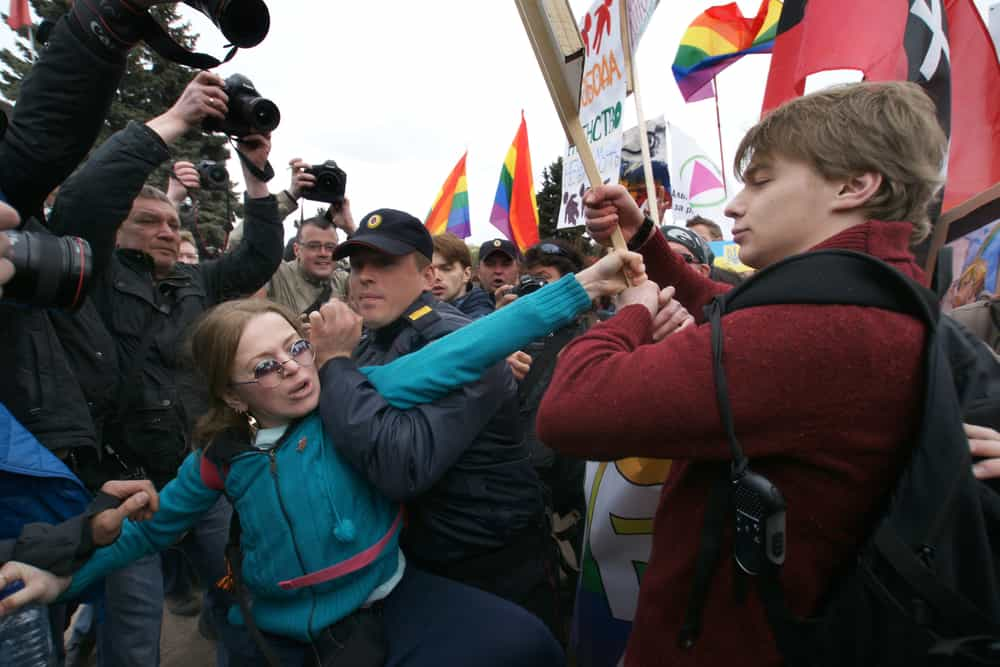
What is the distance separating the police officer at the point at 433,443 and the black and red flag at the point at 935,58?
7.22ft

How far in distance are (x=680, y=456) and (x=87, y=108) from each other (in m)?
1.86

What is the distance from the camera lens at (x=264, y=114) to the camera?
2.30 meters

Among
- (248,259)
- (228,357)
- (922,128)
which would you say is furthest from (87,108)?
(922,128)

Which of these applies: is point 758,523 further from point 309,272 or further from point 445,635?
point 309,272

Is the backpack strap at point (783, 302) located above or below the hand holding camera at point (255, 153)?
below

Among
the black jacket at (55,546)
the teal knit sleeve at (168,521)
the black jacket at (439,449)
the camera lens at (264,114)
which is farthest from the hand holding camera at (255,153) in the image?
the black jacket at (55,546)

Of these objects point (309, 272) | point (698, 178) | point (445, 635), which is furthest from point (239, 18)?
point (698, 178)

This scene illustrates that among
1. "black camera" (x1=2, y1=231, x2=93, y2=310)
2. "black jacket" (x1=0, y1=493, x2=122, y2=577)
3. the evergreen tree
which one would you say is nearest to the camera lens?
"black camera" (x1=2, y1=231, x2=93, y2=310)

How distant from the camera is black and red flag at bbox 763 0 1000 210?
98.2 inches

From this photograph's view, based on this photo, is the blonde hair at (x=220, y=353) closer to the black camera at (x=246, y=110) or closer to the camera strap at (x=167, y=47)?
the camera strap at (x=167, y=47)

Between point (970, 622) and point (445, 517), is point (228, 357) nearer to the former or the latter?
point (445, 517)

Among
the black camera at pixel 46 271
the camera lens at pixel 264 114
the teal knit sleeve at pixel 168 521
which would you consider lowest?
the teal knit sleeve at pixel 168 521

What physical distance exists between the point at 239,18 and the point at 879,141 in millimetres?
1771

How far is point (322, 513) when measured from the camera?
1.41m
